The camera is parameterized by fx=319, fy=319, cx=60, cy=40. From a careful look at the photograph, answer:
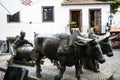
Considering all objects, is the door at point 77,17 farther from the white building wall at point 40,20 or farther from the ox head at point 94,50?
the ox head at point 94,50

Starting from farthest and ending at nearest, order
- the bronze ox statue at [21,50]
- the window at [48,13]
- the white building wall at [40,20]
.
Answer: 1. the window at [48,13]
2. the white building wall at [40,20]
3. the bronze ox statue at [21,50]

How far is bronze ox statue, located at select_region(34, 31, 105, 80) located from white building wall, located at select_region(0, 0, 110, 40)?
15.9 m

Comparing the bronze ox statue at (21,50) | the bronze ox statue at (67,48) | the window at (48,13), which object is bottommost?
the bronze ox statue at (21,50)

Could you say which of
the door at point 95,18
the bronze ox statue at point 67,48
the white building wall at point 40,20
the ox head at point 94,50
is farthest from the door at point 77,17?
the ox head at point 94,50

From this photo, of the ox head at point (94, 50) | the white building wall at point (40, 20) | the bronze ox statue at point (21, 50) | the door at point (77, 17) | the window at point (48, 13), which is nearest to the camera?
the ox head at point (94, 50)

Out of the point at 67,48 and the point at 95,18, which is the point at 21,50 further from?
the point at 95,18

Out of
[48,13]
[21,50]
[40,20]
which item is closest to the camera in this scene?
[21,50]

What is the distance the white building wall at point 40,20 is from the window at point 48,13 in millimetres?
269

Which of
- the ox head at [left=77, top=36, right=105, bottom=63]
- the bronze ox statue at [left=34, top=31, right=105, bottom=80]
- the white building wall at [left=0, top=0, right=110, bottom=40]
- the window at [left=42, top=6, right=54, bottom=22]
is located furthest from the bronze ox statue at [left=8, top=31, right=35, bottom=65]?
the window at [left=42, top=6, right=54, bottom=22]

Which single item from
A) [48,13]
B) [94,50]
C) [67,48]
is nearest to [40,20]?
[48,13]

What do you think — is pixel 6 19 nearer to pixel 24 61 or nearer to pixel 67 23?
pixel 67 23

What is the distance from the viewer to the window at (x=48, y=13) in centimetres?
2459

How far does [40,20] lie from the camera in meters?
24.3

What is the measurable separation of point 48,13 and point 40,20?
86 cm
